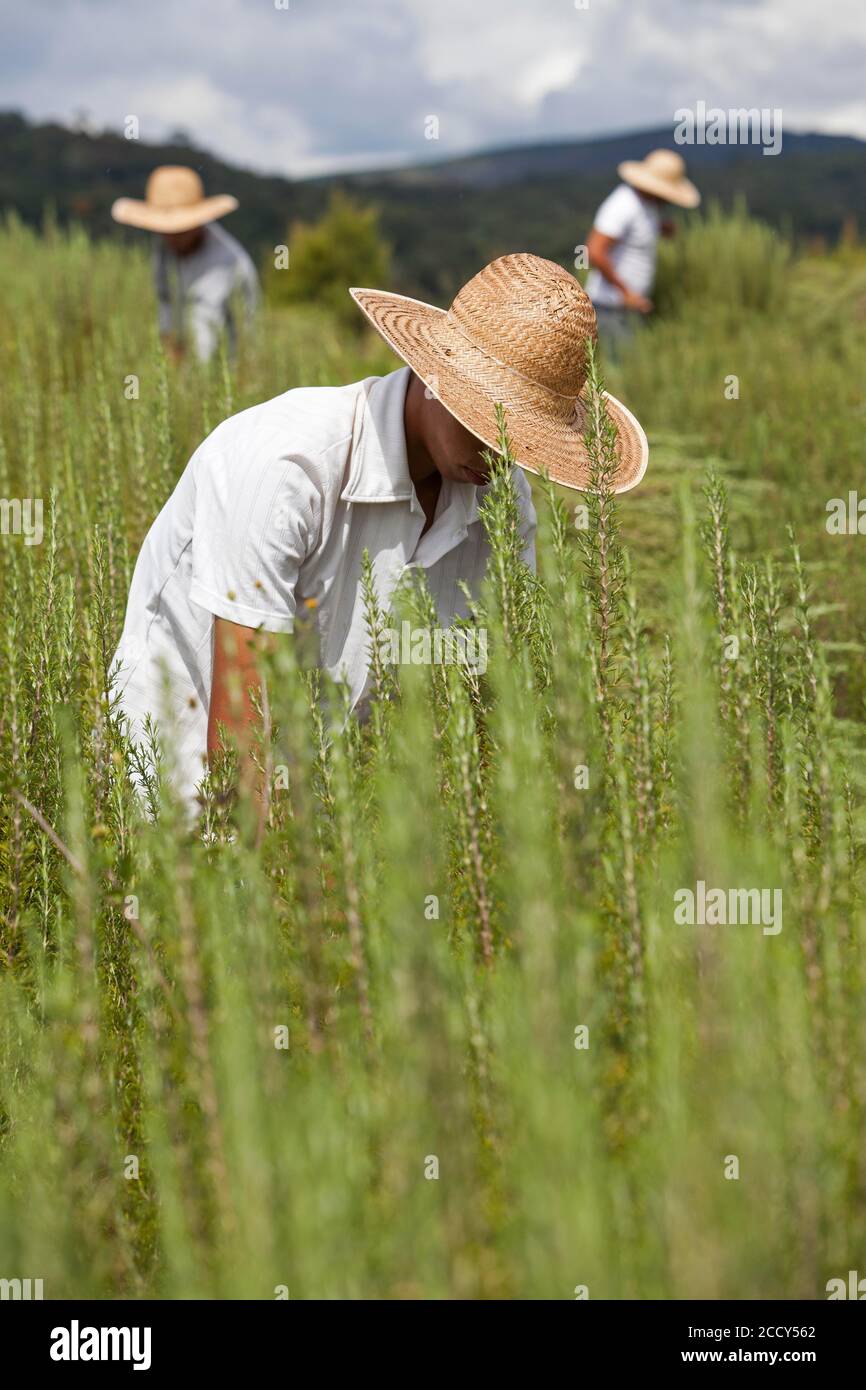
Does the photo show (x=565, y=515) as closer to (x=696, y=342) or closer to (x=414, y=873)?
(x=414, y=873)

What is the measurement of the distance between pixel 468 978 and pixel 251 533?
122cm

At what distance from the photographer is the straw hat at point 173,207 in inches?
271

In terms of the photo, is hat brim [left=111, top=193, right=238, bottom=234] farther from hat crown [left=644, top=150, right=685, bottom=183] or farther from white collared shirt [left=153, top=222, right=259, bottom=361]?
hat crown [left=644, top=150, right=685, bottom=183]

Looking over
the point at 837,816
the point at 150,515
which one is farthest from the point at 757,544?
the point at 837,816

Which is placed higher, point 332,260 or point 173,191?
point 332,260

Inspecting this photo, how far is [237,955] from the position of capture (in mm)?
1725

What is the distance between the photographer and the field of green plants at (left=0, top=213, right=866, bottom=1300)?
129 centimetres

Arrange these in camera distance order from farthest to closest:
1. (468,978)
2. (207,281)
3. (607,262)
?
1. (607,262)
2. (207,281)
3. (468,978)

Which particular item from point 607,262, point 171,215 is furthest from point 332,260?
point 171,215

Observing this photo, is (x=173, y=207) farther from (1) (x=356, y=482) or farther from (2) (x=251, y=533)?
(2) (x=251, y=533)

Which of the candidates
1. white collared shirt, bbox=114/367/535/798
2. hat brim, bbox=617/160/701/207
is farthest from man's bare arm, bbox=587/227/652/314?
white collared shirt, bbox=114/367/535/798

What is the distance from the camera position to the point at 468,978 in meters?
1.67

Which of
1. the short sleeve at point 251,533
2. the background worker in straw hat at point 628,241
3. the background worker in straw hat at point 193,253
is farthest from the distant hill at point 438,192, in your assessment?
the short sleeve at point 251,533
